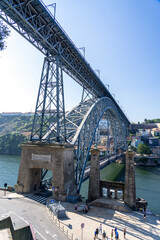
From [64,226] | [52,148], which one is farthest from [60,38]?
[64,226]

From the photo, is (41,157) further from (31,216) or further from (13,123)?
(13,123)

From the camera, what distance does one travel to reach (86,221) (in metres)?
14.1

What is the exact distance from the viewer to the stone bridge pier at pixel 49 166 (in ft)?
60.6

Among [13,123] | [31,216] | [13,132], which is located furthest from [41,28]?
[13,123]

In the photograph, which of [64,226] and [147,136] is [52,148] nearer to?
[64,226]

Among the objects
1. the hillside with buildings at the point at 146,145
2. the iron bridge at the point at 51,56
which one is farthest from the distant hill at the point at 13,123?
the iron bridge at the point at 51,56

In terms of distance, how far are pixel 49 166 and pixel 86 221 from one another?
728 cm

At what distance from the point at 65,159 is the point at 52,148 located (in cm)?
197

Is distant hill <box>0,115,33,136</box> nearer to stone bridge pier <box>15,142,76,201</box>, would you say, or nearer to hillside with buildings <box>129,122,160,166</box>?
hillside with buildings <box>129,122,160,166</box>

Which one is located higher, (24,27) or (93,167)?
(24,27)

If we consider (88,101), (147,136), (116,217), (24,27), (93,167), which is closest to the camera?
(116,217)

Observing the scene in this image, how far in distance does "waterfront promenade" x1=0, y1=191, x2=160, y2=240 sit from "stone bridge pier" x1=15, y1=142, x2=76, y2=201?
174cm

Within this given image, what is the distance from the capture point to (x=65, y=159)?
62.8ft

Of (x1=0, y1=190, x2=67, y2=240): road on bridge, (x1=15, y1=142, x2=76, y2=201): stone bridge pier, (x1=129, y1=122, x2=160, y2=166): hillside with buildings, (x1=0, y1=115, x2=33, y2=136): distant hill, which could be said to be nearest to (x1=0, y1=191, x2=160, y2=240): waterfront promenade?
(x1=0, y1=190, x2=67, y2=240): road on bridge
